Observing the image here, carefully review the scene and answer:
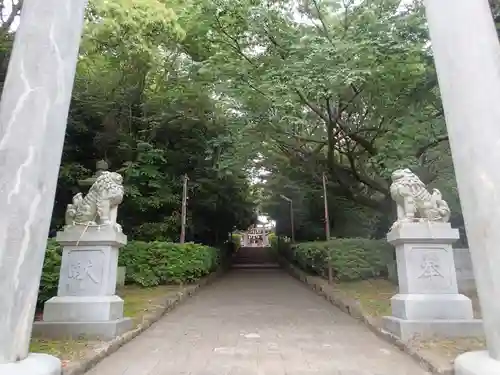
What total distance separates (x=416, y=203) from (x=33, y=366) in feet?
15.2

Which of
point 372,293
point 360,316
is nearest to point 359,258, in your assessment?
point 372,293

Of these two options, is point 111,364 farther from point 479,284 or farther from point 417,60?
point 417,60

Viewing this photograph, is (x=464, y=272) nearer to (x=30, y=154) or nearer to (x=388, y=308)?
(x=388, y=308)

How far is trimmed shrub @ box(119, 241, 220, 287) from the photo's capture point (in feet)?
34.1

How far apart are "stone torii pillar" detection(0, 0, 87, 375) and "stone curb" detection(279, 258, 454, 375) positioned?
3.18 meters

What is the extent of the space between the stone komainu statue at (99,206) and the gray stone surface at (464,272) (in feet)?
25.1

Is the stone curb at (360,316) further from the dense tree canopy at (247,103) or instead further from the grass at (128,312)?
the grass at (128,312)

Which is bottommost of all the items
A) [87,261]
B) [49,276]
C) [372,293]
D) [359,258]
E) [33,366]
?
[33,366]

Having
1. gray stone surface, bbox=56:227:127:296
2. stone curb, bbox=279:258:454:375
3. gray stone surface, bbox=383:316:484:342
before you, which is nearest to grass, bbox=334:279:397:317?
stone curb, bbox=279:258:454:375

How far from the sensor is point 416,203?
5480 millimetres

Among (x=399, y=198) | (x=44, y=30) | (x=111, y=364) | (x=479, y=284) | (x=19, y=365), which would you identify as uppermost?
(x=44, y=30)

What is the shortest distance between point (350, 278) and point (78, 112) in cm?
939

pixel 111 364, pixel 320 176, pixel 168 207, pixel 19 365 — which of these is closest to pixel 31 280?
pixel 19 365

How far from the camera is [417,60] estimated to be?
25.4 ft
